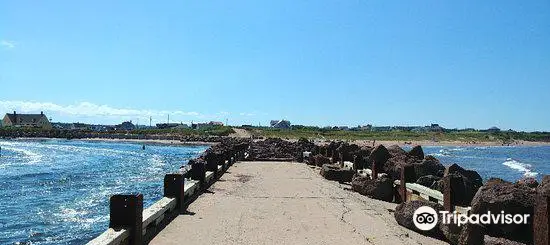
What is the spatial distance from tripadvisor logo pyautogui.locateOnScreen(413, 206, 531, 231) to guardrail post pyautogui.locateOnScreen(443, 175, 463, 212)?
0.16 m

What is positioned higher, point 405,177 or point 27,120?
point 27,120

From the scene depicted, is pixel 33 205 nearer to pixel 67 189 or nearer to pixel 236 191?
pixel 67 189

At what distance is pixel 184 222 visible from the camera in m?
10.4

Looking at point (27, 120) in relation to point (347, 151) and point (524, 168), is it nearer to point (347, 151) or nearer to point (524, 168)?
point (524, 168)

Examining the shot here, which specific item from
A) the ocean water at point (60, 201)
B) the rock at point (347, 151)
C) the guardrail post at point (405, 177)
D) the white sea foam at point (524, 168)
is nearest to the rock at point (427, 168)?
the guardrail post at point (405, 177)

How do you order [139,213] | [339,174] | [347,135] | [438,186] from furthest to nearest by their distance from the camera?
[347,135]
[339,174]
[438,186]
[139,213]

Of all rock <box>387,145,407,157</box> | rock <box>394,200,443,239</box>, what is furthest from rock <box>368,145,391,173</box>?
rock <box>394,200,443,239</box>

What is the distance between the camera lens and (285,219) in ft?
36.5

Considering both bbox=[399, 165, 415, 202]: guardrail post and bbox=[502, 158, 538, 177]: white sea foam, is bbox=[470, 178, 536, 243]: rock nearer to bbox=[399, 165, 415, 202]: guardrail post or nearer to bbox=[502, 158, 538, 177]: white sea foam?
bbox=[399, 165, 415, 202]: guardrail post

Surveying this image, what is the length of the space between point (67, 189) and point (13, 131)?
11630 cm

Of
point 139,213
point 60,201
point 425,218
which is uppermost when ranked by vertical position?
point 139,213

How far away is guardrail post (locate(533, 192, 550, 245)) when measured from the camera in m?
6.57

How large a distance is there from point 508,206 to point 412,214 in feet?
8.63

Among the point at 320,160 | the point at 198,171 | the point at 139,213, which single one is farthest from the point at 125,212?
the point at 320,160
